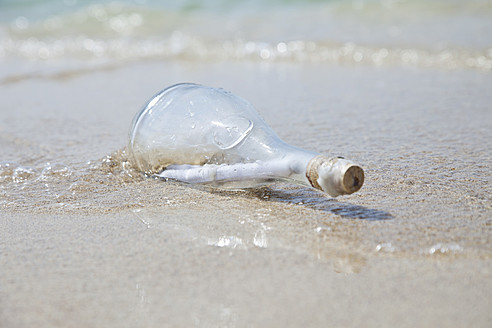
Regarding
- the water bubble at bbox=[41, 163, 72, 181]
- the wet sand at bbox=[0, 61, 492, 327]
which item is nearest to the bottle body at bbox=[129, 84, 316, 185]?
the wet sand at bbox=[0, 61, 492, 327]

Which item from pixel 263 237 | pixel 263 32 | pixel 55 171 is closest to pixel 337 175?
pixel 263 237

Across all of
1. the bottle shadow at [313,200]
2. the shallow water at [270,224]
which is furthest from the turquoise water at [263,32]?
the bottle shadow at [313,200]

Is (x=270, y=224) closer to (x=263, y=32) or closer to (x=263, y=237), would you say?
(x=263, y=237)

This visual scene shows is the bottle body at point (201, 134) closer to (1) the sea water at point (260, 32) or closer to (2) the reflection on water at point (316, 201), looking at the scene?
(2) the reflection on water at point (316, 201)

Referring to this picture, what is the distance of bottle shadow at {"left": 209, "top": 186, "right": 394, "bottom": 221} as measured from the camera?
139 centimetres

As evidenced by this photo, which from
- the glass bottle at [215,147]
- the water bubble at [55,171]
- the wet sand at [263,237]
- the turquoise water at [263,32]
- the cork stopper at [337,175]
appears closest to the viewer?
the wet sand at [263,237]

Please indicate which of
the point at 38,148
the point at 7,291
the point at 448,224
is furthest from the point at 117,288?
the point at 38,148

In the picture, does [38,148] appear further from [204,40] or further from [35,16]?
[35,16]

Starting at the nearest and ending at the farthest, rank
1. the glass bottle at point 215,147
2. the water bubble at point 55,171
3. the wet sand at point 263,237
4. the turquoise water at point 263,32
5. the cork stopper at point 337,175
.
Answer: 1. the wet sand at point 263,237
2. the cork stopper at point 337,175
3. the glass bottle at point 215,147
4. the water bubble at point 55,171
5. the turquoise water at point 263,32

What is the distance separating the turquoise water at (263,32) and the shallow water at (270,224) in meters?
1.09

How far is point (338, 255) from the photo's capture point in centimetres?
121

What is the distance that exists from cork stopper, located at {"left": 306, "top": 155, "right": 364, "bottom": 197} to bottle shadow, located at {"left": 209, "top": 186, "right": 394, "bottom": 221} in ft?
0.49

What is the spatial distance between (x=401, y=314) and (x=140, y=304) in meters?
0.48

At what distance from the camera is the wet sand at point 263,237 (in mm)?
1026
